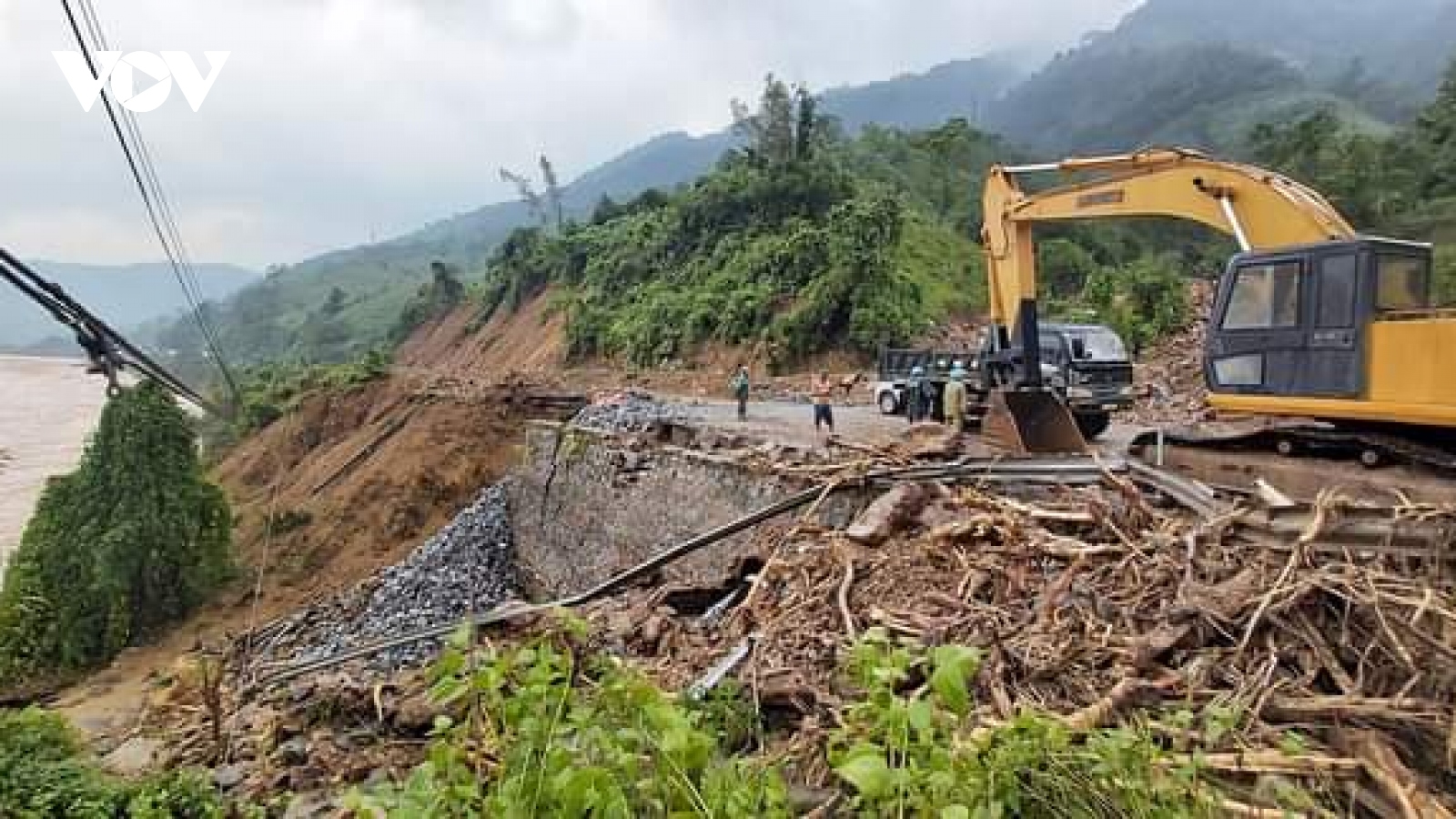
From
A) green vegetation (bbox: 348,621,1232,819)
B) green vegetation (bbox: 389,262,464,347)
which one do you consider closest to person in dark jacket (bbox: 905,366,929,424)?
green vegetation (bbox: 348,621,1232,819)

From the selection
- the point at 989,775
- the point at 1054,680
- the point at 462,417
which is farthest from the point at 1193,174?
the point at 462,417

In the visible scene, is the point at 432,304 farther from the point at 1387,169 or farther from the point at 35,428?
the point at 1387,169

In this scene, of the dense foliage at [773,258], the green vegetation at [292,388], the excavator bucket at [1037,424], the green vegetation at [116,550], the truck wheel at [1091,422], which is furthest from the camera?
the green vegetation at [292,388]

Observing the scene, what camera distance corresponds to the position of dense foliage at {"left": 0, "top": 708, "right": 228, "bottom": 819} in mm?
5922

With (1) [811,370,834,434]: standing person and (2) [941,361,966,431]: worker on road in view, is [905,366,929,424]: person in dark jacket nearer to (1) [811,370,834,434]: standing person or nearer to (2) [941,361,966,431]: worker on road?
(1) [811,370,834,434]: standing person

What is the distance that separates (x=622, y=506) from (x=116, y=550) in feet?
35.9

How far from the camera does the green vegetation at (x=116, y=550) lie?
17.0 meters

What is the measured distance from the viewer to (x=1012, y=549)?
542 cm

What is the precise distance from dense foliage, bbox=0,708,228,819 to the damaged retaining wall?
352 cm

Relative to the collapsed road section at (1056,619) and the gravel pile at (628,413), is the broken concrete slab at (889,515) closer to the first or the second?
the collapsed road section at (1056,619)

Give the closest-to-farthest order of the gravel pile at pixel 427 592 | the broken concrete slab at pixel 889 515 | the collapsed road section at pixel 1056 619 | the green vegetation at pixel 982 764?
the green vegetation at pixel 982 764
the collapsed road section at pixel 1056 619
the broken concrete slab at pixel 889 515
the gravel pile at pixel 427 592

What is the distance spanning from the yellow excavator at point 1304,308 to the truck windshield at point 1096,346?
466 cm

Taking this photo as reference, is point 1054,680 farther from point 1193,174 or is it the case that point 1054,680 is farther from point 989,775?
point 1193,174

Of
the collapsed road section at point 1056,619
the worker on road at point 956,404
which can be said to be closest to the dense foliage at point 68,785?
the collapsed road section at point 1056,619
